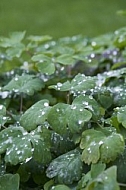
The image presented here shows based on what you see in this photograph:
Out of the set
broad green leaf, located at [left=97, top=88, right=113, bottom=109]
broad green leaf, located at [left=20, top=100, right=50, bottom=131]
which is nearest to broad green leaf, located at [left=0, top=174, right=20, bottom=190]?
broad green leaf, located at [left=20, top=100, right=50, bottom=131]

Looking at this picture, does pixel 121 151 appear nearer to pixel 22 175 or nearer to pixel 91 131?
pixel 91 131

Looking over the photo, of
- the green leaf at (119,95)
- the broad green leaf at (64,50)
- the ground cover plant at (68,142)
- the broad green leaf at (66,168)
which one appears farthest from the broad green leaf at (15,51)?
the broad green leaf at (66,168)

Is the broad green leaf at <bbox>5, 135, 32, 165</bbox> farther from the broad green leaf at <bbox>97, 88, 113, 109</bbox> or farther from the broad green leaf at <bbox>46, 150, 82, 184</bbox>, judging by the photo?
the broad green leaf at <bbox>97, 88, 113, 109</bbox>

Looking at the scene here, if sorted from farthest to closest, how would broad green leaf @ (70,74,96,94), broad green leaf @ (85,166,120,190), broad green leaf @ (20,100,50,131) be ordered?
broad green leaf @ (70,74,96,94) < broad green leaf @ (20,100,50,131) < broad green leaf @ (85,166,120,190)

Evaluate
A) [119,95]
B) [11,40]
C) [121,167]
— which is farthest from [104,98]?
[11,40]

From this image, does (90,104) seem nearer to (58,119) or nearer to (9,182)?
(58,119)

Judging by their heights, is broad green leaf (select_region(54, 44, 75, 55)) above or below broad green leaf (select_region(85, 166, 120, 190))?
above

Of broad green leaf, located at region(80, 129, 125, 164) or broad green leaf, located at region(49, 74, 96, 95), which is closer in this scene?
broad green leaf, located at region(80, 129, 125, 164)
